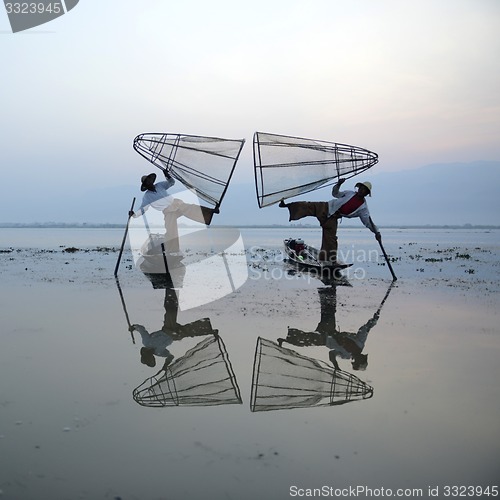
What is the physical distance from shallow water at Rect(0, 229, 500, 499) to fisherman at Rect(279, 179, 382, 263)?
5920mm

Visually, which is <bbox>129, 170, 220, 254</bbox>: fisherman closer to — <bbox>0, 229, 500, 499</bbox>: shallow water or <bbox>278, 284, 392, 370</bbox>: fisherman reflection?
<bbox>0, 229, 500, 499</bbox>: shallow water

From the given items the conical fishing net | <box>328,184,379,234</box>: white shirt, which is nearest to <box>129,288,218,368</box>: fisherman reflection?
the conical fishing net

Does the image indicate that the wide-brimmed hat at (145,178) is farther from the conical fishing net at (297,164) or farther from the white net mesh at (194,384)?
the white net mesh at (194,384)

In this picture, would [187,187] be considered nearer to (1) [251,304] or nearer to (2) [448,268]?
(1) [251,304]

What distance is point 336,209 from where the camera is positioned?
51.1 ft

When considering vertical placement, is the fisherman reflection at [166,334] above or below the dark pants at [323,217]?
above

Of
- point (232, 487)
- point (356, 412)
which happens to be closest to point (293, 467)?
point (232, 487)

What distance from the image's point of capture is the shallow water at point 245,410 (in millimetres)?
3375

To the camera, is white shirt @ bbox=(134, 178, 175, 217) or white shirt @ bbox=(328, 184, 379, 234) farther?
white shirt @ bbox=(134, 178, 175, 217)

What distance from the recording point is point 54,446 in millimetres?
3732

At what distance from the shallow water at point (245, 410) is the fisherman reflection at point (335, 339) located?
45 millimetres

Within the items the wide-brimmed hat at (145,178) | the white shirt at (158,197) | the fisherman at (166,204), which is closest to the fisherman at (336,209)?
the fisherman at (166,204)

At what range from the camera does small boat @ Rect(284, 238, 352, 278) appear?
15.9 m

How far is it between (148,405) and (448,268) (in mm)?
16798
